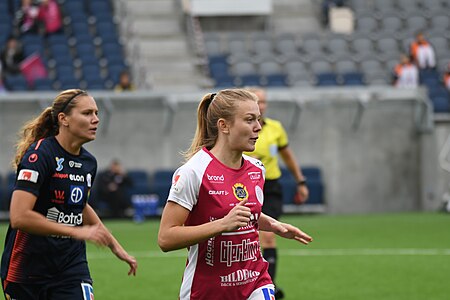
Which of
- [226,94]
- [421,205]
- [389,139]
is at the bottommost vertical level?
[421,205]

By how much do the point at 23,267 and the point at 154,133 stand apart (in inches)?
741

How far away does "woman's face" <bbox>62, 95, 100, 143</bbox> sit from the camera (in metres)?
6.62

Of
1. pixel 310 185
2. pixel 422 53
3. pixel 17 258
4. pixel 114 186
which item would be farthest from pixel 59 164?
pixel 422 53

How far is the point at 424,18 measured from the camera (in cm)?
3144

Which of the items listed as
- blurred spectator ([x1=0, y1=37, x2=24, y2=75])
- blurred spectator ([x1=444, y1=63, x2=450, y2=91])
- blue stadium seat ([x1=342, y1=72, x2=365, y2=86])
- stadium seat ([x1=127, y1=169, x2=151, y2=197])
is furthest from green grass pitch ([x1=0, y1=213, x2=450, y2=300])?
blurred spectator ([x1=0, y1=37, x2=24, y2=75])

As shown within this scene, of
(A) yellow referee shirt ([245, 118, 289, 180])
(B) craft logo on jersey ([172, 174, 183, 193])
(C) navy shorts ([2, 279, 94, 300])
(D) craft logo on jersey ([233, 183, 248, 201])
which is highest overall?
(B) craft logo on jersey ([172, 174, 183, 193])

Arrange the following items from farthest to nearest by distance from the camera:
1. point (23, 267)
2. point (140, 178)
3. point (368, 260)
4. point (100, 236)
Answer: point (140, 178) → point (368, 260) → point (23, 267) → point (100, 236)

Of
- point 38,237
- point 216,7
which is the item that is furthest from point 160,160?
point 38,237

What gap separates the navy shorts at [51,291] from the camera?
6.41m

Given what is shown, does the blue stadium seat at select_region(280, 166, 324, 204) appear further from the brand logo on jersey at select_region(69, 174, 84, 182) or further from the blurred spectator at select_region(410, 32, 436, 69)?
the brand logo on jersey at select_region(69, 174, 84, 182)

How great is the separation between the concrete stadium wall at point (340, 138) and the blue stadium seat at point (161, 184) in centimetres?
50

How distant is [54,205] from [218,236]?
124 cm

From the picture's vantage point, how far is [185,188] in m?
5.75

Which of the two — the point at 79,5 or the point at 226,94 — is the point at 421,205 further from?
the point at 226,94
